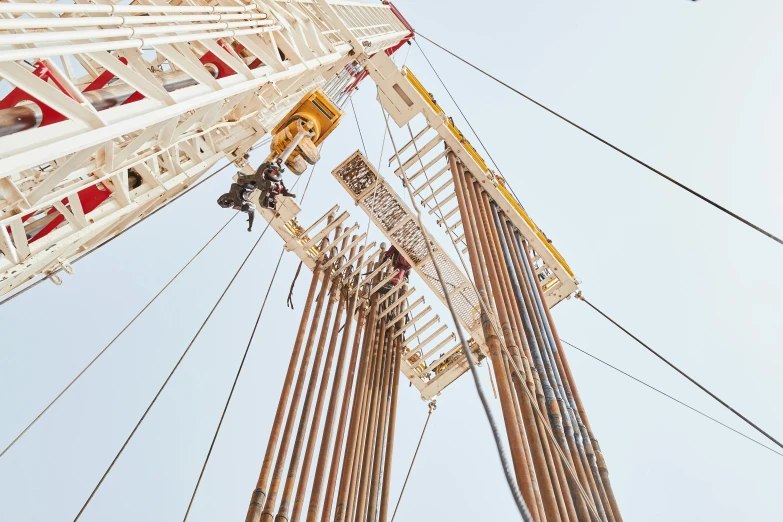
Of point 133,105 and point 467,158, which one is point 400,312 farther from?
point 133,105

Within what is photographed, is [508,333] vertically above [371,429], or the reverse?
[508,333]

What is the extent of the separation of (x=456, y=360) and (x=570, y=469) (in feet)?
21.9

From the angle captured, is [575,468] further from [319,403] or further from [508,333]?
[319,403]

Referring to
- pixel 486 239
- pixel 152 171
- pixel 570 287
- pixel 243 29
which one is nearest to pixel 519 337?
pixel 486 239

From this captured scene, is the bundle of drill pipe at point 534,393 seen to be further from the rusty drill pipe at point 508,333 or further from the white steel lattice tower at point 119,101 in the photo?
the white steel lattice tower at point 119,101

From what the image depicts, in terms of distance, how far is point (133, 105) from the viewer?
4.08 metres

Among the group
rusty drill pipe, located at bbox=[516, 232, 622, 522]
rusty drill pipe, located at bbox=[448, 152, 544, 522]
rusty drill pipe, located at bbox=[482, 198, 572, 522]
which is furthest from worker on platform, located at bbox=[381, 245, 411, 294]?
rusty drill pipe, located at bbox=[482, 198, 572, 522]

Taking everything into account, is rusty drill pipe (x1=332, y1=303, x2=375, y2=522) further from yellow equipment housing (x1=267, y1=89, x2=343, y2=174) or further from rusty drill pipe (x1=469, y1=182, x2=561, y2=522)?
yellow equipment housing (x1=267, y1=89, x2=343, y2=174)

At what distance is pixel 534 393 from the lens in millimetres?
4910

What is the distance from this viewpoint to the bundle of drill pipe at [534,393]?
4.05 metres

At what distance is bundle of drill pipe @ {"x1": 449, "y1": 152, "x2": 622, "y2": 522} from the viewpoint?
4.05 meters

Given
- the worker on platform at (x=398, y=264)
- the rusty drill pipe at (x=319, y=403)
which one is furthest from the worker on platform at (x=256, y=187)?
the worker on platform at (x=398, y=264)

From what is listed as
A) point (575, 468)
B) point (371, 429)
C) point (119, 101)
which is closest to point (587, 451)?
point (575, 468)

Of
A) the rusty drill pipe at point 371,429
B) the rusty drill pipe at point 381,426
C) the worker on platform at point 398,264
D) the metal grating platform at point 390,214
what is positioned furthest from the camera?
the worker on platform at point 398,264
